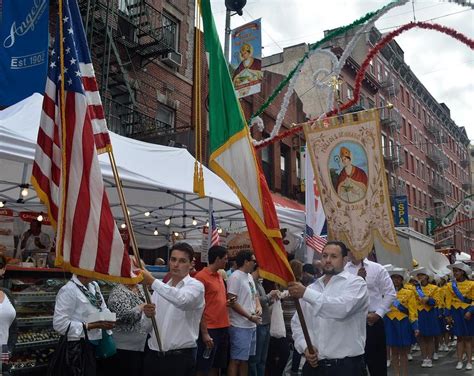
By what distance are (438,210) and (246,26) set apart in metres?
43.7

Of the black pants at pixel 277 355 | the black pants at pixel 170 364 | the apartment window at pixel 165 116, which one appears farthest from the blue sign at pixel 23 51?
the apartment window at pixel 165 116

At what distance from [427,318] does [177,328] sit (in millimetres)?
8565

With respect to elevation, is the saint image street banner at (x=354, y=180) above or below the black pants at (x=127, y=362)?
above

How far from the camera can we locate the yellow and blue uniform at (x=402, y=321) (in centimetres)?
913

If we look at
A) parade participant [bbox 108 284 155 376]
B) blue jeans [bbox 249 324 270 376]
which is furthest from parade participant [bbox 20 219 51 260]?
blue jeans [bbox 249 324 270 376]

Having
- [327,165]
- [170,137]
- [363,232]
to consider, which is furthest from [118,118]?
[363,232]

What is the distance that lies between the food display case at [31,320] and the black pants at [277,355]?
3609mm

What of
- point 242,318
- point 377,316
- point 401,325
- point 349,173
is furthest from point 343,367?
point 401,325

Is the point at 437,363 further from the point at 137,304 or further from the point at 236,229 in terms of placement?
the point at 137,304

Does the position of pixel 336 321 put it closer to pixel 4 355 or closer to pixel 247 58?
pixel 4 355

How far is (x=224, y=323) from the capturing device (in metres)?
6.84

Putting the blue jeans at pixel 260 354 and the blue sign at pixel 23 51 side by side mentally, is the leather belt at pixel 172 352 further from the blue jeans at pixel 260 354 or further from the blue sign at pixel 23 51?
the blue sign at pixel 23 51

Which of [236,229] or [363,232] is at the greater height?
[236,229]

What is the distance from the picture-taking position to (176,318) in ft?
16.0
